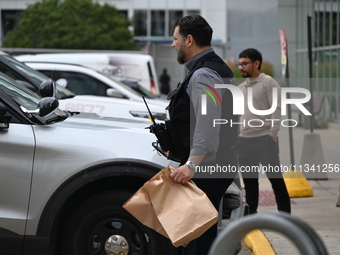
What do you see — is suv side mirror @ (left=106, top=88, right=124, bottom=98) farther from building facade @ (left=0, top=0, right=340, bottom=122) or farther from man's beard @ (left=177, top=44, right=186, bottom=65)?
man's beard @ (left=177, top=44, right=186, bottom=65)

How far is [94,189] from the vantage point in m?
5.96

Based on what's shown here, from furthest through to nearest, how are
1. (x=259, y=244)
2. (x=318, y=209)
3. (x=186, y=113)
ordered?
(x=318, y=209), (x=259, y=244), (x=186, y=113)

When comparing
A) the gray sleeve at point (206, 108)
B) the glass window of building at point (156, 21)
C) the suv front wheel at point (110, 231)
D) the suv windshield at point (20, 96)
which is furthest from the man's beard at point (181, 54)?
the glass window of building at point (156, 21)

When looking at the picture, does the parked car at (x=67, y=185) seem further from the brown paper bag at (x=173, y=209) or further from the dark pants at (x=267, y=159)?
the dark pants at (x=267, y=159)

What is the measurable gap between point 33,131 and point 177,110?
1213 mm

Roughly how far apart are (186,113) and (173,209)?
648mm

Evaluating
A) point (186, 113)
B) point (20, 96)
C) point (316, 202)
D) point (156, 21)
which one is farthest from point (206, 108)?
point (156, 21)

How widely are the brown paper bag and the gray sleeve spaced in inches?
10.3

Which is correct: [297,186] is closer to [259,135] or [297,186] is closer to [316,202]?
[316,202]

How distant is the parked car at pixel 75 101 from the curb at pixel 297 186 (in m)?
2.04

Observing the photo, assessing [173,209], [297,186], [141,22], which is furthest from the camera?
[141,22]

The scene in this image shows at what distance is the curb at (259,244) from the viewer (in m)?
6.91

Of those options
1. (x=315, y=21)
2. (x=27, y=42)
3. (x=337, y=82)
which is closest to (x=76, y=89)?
(x=337, y=82)

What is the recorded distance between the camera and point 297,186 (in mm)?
10195
